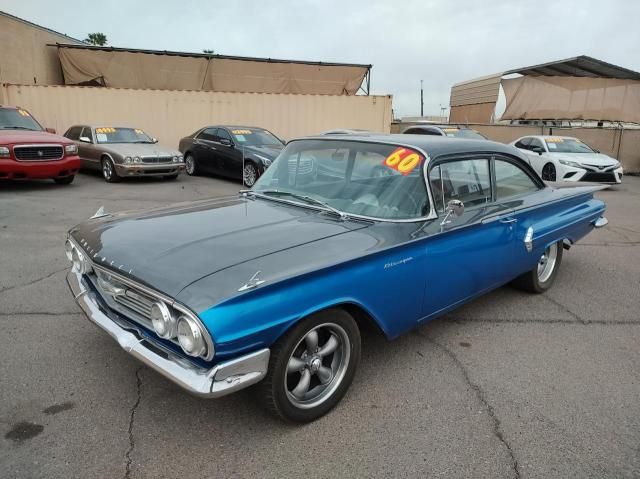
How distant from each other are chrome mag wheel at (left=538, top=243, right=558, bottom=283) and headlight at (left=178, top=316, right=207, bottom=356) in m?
3.75

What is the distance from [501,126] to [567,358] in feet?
58.0

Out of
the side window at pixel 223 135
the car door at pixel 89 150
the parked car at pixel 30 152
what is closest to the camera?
the parked car at pixel 30 152

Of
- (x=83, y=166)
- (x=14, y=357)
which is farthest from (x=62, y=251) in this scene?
(x=83, y=166)

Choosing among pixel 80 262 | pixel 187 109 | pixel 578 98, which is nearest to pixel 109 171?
pixel 187 109

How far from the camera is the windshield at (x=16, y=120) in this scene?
9.89 meters

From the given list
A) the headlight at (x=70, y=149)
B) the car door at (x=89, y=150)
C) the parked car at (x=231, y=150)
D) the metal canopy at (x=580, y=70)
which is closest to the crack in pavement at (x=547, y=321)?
the parked car at (x=231, y=150)

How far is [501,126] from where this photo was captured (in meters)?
19.3

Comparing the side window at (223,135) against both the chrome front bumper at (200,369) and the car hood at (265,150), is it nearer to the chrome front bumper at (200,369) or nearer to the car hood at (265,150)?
the car hood at (265,150)

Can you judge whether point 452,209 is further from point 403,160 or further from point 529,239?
point 529,239

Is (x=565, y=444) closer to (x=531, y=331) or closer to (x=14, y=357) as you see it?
(x=531, y=331)

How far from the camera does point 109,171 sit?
11242 mm

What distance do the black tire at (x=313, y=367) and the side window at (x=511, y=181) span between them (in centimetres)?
197

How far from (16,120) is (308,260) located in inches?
406

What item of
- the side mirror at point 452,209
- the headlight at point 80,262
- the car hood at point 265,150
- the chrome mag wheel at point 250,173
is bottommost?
the chrome mag wheel at point 250,173
